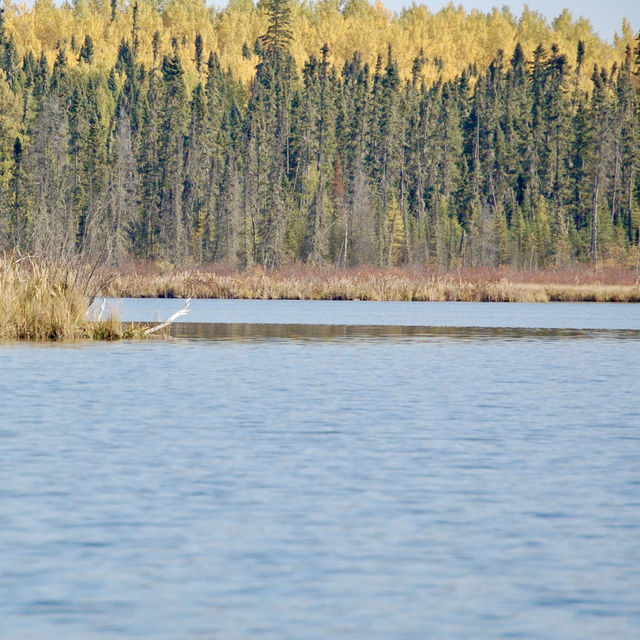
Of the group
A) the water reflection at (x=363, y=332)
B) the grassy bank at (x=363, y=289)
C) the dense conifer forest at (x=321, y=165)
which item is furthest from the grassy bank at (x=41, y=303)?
the dense conifer forest at (x=321, y=165)

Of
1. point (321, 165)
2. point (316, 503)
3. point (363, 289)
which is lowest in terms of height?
point (316, 503)

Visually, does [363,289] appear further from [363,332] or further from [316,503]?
[316,503]

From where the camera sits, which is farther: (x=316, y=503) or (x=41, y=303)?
(x=41, y=303)

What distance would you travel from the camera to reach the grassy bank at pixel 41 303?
24984 millimetres

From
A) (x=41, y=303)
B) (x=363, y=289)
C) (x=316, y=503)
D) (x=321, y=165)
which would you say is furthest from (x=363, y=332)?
(x=321, y=165)

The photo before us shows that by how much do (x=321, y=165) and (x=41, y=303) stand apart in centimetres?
7899

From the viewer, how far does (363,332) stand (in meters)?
32.4

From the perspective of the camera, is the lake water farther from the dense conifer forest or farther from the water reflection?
the dense conifer forest

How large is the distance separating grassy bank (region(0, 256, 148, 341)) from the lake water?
443 centimetres

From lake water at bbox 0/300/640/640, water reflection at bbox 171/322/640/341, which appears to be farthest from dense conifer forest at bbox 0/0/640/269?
lake water at bbox 0/300/640/640

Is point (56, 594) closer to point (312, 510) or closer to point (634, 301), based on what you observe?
point (312, 510)

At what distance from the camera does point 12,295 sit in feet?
83.2

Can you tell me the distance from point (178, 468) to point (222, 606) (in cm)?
434

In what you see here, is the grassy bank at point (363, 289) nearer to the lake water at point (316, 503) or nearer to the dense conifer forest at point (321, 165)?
the dense conifer forest at point (321, 165)
